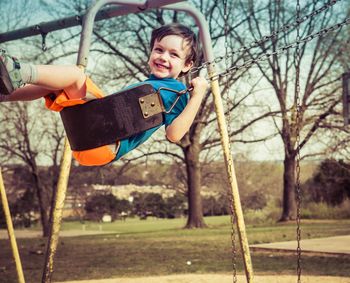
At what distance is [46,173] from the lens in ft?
61.4

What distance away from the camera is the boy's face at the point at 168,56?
280cm

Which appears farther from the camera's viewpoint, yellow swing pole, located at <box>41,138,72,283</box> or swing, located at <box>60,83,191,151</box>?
yellow swing pole, located at <box>41,138,72,283</box>

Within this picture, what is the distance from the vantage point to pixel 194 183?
15258 mm

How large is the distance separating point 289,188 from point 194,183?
294 cm

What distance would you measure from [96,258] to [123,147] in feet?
23.2

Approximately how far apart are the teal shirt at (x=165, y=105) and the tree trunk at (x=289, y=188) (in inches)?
534

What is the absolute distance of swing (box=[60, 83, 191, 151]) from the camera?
255 cm

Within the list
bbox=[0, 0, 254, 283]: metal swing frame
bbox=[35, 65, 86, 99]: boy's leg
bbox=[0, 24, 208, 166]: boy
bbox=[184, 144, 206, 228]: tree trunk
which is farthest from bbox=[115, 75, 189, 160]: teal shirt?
bbox=[184, 144, 206, 228]: tree trunk

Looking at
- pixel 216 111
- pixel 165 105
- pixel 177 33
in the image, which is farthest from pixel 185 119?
pixel 216 111

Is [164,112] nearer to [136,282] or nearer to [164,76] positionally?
[164,76]

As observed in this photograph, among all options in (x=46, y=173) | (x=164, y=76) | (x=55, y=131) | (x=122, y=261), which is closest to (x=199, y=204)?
(x=55, y=131)

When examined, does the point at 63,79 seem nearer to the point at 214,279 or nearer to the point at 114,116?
the point at 114,116

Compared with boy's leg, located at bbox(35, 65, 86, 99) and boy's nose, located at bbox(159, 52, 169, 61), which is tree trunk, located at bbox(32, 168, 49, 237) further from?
boy's leg, located at bbox(35, 65, 86, 99)

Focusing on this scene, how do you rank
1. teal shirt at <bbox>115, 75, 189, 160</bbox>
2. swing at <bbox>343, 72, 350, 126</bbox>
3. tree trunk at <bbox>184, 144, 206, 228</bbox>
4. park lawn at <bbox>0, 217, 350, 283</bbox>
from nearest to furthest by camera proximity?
teal shirt at <bbox>115, 75, 189, 160</bbox>, park lawn at <bbox>0, 217, 350, 283</bbox>, swing at <bbox>343, 72, 350, 126</bbox>, tree trunk at <bbox>184, 144, 206, 228</bbox>
